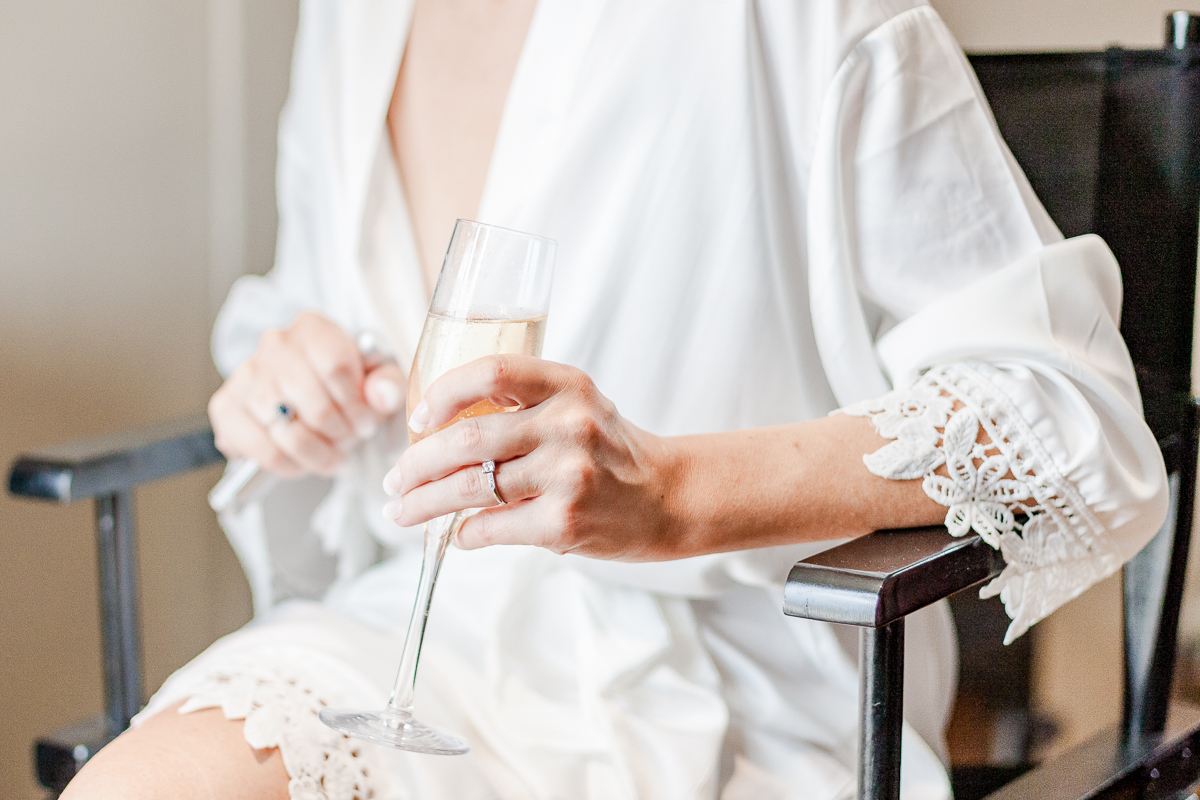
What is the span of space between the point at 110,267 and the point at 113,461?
740mm

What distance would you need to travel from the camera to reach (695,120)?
94cm

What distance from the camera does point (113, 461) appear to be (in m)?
1.12

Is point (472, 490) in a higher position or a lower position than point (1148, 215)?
lower

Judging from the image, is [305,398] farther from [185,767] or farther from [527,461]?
[527,461]

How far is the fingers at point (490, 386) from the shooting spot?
24.2 inches

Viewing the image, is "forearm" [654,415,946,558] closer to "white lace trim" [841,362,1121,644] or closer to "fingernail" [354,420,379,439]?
"white lace trim" [841,362,1121,644]

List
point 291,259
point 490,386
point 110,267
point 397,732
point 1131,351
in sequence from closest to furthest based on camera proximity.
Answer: point 490,386 < point 397,732 < point 1131,351 < point 291,259 < point 110,267

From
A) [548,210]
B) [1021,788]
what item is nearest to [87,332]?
[548,210]

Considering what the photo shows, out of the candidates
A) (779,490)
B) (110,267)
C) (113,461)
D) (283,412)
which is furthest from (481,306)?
(110,267)

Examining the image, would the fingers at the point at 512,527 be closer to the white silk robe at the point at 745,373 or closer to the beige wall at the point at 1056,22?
the white silk robe at the point at 745,373

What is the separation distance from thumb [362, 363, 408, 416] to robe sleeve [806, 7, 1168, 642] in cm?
42

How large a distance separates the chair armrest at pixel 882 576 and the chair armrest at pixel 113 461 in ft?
2.37

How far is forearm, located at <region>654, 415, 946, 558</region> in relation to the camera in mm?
→ 755

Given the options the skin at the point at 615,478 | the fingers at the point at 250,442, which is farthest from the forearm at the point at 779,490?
the fingers at the point at 250,442
